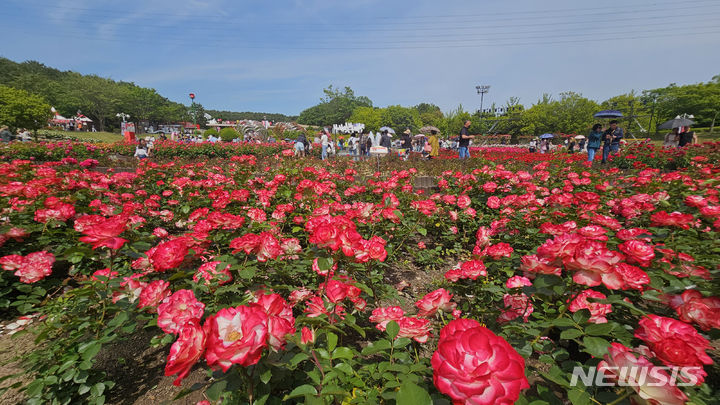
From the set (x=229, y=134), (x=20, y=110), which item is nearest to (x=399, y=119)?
(x=229, y=134)

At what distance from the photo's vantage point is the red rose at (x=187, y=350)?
0.64 metres

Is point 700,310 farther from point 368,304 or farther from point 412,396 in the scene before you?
point 368,304

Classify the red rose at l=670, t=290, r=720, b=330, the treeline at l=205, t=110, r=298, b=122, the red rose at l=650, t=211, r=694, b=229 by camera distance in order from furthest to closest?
the treeline at l=205, t=110, r=298, b=122 < the red rose at l=650, t=211, r=694, b=229 < the red rose at l=670, t=290, r=720, b=330

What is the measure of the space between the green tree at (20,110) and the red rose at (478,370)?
3320 cm

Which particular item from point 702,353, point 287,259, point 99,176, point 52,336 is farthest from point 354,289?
point 99,176

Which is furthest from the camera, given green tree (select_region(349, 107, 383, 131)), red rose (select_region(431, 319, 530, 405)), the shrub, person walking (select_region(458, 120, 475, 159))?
green tree (select_region(349, 107, 383, 131))

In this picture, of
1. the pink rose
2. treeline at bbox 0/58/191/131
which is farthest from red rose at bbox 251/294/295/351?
treeline at bbox 0/58/191/131

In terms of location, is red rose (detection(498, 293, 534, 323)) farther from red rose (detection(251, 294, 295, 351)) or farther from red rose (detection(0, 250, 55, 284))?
red rose (detection(0, 250, 55, 284))

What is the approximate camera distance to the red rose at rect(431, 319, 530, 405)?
1.96 ft

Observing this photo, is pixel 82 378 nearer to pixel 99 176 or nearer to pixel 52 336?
pixel 52 336

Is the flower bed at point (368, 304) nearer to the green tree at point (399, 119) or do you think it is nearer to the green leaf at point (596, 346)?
the green leaf at point (596, 346)

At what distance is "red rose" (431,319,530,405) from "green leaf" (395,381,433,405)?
0.07 meters

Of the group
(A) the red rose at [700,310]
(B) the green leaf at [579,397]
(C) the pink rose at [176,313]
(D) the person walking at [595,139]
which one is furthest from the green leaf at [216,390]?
(D) the person walking at [595,139]

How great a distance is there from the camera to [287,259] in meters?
1.69
